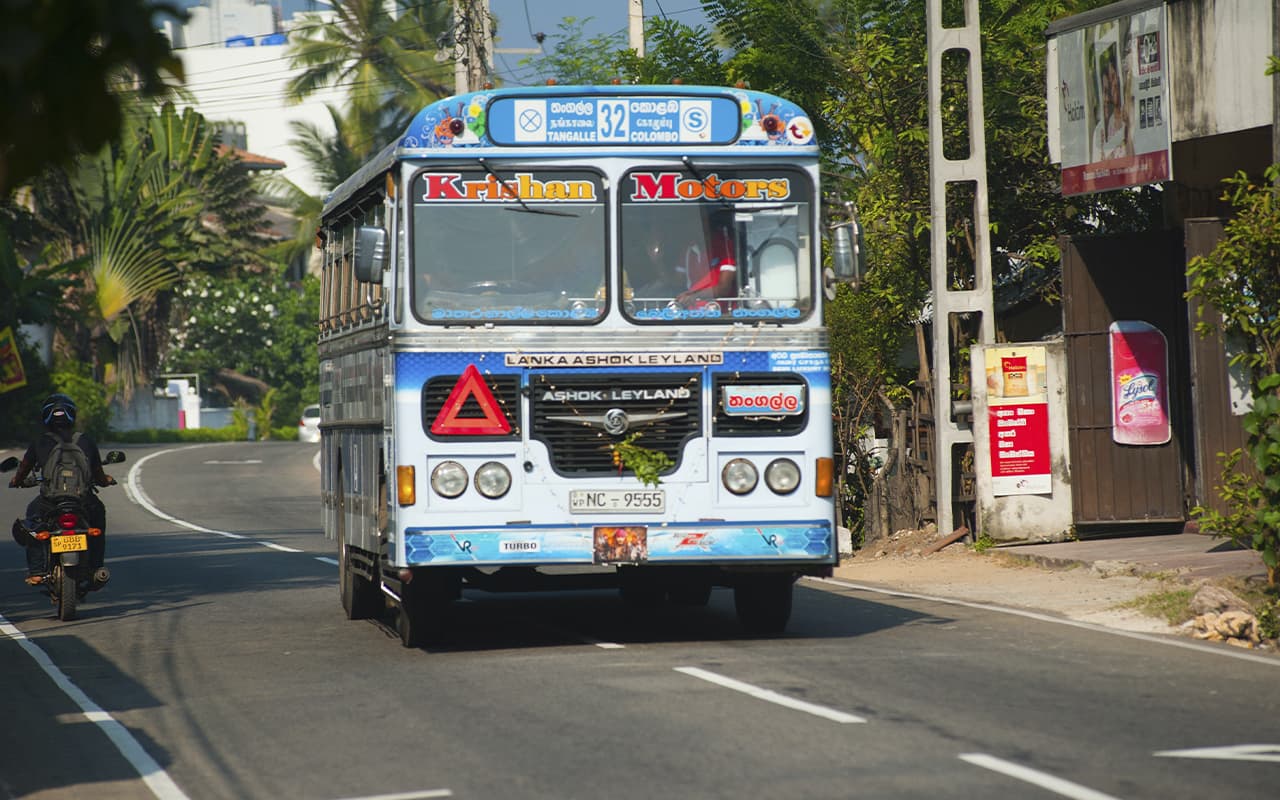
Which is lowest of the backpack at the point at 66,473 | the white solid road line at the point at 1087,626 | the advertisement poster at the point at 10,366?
the white solid road line at the point at 1087,626

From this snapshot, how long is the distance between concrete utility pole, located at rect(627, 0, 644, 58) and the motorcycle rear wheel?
580 inches

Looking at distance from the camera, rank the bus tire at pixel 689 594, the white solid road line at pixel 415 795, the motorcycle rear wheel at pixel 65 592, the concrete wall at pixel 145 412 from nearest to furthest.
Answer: the white solid road line at pixel 415 795
the bus tire at pixel 689 594
the motorcycle rear wheel at pixel 65 592
the concrete wall at pixel 145 412

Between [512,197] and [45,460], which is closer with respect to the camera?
[512,197]

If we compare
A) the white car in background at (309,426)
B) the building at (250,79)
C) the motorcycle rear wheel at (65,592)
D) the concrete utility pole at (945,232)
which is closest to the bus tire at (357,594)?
the motorcycle rear wheel at (65,592)

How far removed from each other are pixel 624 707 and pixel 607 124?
13.5 ft

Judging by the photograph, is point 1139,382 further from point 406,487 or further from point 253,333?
point 253,333

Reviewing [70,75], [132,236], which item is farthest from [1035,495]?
[132,236]

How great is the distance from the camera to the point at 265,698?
32.7ft

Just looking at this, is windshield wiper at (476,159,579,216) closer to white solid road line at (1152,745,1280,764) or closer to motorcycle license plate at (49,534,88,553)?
white solid road line at (1152,745,1280,764)

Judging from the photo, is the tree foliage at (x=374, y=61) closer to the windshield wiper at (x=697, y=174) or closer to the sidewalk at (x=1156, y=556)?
the sidewalk at (x=1156, y=556)

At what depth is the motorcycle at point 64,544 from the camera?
1470cm

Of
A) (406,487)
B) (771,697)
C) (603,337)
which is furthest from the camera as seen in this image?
(603,337)

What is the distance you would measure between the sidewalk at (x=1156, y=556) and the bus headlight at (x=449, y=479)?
6.02m

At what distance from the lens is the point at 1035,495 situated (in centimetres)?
1856
